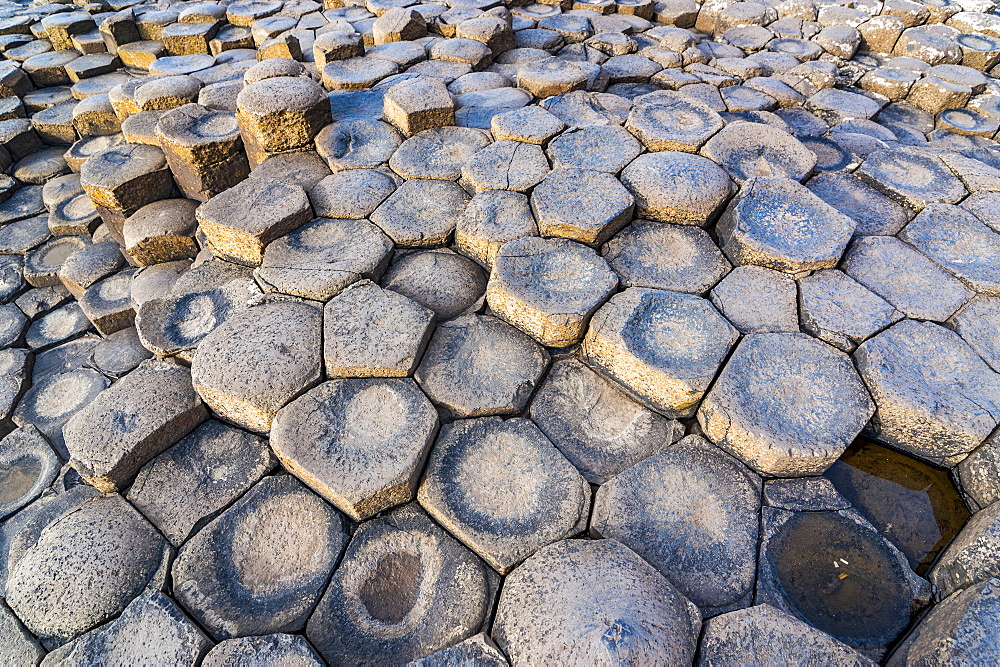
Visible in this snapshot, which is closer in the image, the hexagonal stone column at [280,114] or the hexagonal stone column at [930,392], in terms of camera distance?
the hexagonal stone column at [930,392]

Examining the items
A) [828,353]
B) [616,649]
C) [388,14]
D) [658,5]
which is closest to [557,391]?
[616,649]

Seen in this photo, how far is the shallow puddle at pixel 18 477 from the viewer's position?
7.00ft

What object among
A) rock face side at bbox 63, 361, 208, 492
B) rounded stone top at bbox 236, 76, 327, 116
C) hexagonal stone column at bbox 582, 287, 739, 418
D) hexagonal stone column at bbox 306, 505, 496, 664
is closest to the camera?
hexagonal stone column at bbox 306, 505, 496, 664

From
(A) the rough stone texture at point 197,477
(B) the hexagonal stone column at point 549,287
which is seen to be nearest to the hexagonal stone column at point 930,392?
(B) the hexagonal stone column at point 549,287

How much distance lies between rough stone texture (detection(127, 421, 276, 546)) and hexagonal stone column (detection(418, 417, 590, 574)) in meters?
0.60

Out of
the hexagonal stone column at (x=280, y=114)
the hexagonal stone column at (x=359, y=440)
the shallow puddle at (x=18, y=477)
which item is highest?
the hexagonal stone column at (x=280, y=114)

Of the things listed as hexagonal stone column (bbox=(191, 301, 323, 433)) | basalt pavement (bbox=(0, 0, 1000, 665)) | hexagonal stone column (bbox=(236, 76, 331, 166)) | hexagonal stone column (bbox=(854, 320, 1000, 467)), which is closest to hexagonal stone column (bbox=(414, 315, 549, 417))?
basalt pavement (bbox=(0, 0, 1000, 665))

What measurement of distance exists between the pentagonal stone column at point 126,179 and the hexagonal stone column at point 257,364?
1.56 m

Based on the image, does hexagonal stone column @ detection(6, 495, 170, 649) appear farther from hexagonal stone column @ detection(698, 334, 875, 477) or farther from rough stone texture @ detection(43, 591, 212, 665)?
hexagonal stone column @ detection(698, 334, 875, 477)

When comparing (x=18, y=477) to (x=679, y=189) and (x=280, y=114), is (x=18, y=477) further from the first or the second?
(x=679, y=189)

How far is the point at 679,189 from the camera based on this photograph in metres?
2.28

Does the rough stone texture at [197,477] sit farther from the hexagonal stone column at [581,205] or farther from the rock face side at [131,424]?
the hexagonal stone column at [581,205]

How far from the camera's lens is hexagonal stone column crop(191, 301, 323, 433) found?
5.52 feet

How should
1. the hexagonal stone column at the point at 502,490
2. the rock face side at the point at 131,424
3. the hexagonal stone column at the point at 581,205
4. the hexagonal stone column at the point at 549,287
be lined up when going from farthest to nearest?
the hexagonal stone column at the point at 581,205
the hexagonal stone column at the point at 549,287
the rock face side at the point at 131,424
the hexagonal stone column at the point at 502,490
